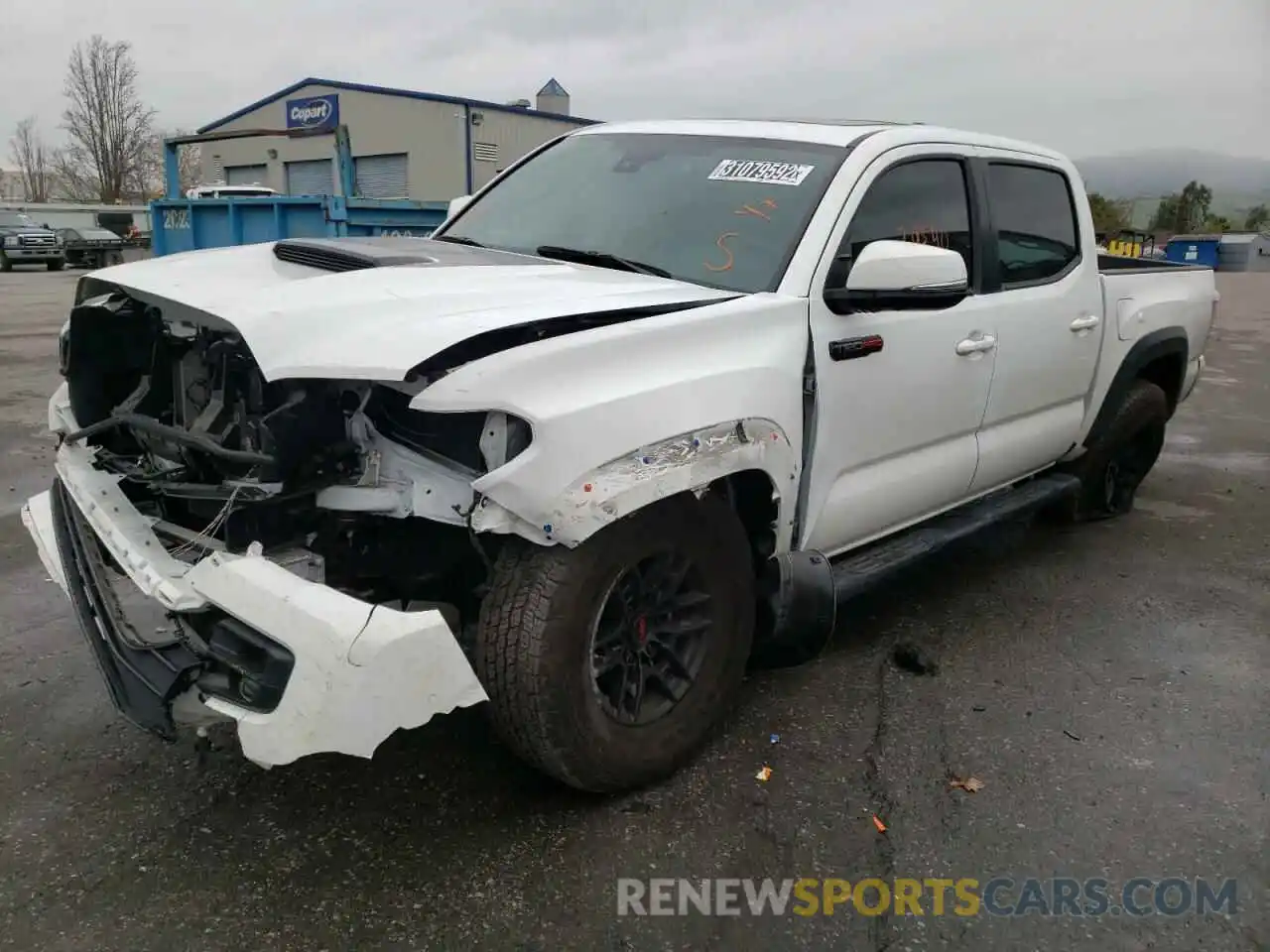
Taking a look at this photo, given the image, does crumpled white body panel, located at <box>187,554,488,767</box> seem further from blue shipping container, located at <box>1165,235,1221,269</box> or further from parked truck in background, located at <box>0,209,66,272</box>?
blue shipping container, located at <box>1165,235,1221,269</box>

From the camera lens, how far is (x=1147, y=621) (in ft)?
14.4

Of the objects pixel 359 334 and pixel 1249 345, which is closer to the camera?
pixel 359 334

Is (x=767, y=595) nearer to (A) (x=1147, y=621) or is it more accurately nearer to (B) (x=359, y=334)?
(B) (x=359, y=334)

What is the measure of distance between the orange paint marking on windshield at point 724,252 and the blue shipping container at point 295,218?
8463mm

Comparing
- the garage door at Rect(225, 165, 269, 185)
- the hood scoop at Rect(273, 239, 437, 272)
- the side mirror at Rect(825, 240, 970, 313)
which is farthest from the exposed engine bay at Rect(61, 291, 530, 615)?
the garage door at Rect(225, 165, 269, 185)

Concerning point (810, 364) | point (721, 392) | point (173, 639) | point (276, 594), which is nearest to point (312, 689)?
point (276, 594)

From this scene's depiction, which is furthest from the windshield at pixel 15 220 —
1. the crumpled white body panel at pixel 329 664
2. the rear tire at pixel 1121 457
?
the crumpled white body panel at pixel 329 664

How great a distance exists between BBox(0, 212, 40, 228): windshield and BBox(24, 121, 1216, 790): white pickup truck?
33986 millimetres

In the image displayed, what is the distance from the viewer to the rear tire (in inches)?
203

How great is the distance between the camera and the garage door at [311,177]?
33750 millimetres

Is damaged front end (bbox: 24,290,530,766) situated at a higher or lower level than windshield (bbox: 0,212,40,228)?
lower

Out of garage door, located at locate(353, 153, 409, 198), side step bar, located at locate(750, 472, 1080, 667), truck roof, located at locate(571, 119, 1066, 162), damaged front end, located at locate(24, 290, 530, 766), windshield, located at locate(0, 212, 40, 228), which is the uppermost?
garage door, located at locate(353, 153, 409, 198)

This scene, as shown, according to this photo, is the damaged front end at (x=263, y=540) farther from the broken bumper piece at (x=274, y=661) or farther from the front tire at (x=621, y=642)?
the front tire at (x=621, y=642)

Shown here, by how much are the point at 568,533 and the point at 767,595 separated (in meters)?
0.94
